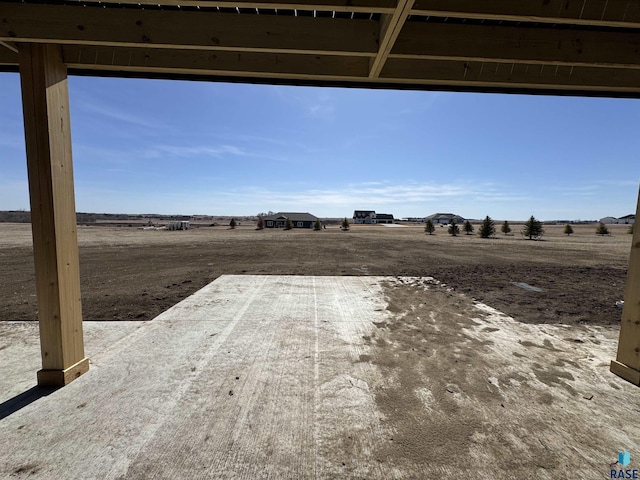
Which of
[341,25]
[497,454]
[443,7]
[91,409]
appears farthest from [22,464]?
[443,7]

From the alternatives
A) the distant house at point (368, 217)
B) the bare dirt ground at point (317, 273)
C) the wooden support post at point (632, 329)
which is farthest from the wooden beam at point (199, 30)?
the distant house at point (368, 217)

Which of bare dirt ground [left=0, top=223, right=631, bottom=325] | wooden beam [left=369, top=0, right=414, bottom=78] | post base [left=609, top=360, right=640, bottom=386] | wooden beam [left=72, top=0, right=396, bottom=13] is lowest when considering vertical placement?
bare dirt ground [left=0, top=223, right=631, bottom=325]

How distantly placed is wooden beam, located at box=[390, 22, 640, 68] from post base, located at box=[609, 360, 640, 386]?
3421 millimetres

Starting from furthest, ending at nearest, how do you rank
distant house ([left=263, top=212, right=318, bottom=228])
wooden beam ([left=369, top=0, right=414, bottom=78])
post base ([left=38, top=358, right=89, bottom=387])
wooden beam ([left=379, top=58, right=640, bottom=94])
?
1. distant house ([left=263, top=212, right=318, bottom=228])
2. wooden beam ([left=379, top=58, right=640, bottom=94])
3. post base ([left=38, top=358, right=89, bottom=387])
4. wooden beam ([left=369, top=0, right=414, bottom=78])

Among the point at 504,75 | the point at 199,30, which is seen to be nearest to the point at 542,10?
the point at 504,75

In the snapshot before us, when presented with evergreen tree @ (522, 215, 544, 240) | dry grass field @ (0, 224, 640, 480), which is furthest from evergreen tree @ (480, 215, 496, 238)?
dry grass field @ (0, 224, 640, 480)

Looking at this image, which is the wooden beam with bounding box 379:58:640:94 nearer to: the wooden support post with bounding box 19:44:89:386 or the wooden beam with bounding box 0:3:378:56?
the wooden beam with bounding box 0:3:378:56

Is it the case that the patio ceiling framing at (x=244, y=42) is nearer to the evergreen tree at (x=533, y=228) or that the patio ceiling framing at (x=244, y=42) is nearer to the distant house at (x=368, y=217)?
the evergreen tree at (x=533, y=228)

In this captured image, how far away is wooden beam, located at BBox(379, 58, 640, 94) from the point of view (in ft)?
10.4

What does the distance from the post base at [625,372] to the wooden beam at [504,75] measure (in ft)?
11.4

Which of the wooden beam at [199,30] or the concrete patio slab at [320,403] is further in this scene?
the wooden beam at [199,30]

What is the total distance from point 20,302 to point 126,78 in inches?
222

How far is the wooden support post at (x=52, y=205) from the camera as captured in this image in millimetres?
2545

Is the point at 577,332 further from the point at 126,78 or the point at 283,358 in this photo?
the point at 126,78
